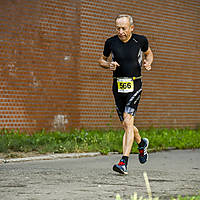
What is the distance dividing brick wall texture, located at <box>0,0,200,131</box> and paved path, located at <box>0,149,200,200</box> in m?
3.04

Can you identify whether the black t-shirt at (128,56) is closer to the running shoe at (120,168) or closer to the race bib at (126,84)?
the race bib at (126,84)

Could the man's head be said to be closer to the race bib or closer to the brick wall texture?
the race bib

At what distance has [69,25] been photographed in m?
11.8

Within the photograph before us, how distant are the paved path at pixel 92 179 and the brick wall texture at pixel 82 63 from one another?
9.97ft

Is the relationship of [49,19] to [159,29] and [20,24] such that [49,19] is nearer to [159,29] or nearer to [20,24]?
[20,24]

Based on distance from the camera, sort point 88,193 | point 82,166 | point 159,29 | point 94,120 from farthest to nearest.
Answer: point 159,29, point 94,120, point 82,166, point 88,193

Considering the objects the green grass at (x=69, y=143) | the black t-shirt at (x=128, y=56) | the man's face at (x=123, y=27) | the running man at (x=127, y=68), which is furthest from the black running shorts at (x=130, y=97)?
the green grass at (x=69, y=143)

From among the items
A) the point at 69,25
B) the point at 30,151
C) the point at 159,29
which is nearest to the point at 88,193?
the point at 30,151

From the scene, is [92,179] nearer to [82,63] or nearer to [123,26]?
[123,26]

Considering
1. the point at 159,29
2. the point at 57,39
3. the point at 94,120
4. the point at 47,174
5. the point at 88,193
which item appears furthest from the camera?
the point at 159,29

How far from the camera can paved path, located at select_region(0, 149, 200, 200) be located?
4.96 meters

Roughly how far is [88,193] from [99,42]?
25.9 feet

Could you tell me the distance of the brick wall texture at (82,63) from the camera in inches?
422

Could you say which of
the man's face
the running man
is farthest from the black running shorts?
the man's face
